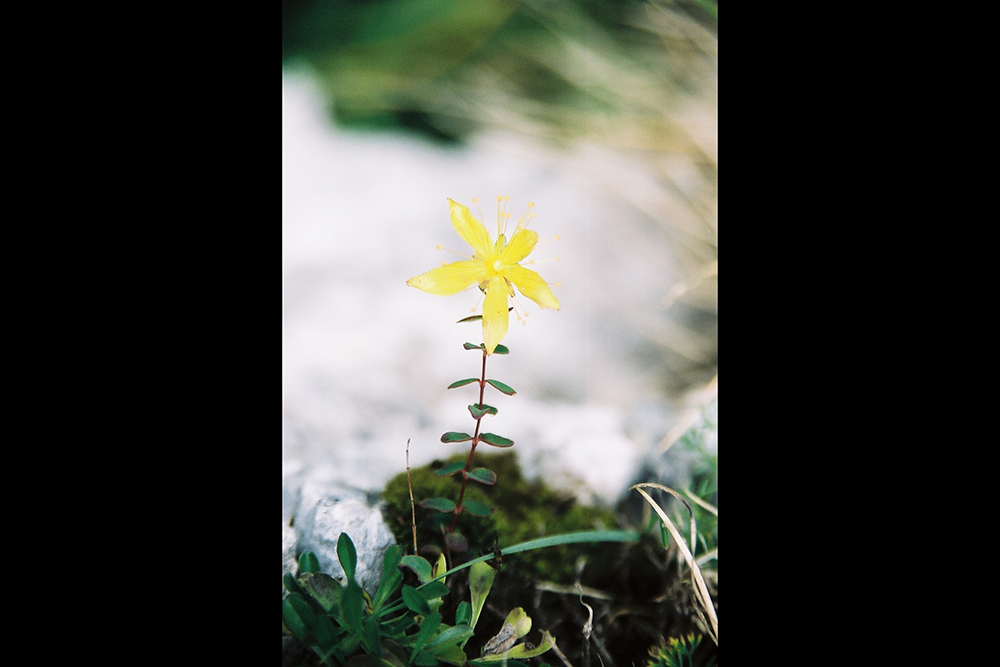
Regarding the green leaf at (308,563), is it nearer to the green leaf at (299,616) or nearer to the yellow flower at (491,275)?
the green leaf at (299,616)

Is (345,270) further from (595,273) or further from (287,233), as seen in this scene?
(595,273)

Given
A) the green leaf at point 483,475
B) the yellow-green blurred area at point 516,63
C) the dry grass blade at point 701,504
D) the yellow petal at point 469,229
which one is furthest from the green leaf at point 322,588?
the yellow-green blurred area at point 516,63

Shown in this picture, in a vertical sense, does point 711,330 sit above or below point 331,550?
above

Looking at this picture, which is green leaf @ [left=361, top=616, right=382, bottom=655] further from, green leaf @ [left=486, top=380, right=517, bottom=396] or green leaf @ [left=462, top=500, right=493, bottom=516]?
green leaf @ [left=486, top=380, right=517, bottom=396]

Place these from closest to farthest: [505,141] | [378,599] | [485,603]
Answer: [378,599] → [485,603] → [505,141]

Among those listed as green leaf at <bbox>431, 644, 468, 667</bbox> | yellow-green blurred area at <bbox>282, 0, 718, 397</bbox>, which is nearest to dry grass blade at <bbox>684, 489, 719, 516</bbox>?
yellow-green blurred area at <bbox>282, 0, 718, 397</bbox>

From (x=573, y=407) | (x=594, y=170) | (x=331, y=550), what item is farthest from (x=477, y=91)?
(x=331, y=550)

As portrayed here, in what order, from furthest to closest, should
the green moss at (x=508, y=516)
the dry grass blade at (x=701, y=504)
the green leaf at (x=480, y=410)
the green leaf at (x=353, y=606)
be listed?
the dry grass blade at (x=701, y=504), the green moss at (x=508, y=516), the green leaf at (x=480, y=410), the green leaf at (x=353, y=606)
